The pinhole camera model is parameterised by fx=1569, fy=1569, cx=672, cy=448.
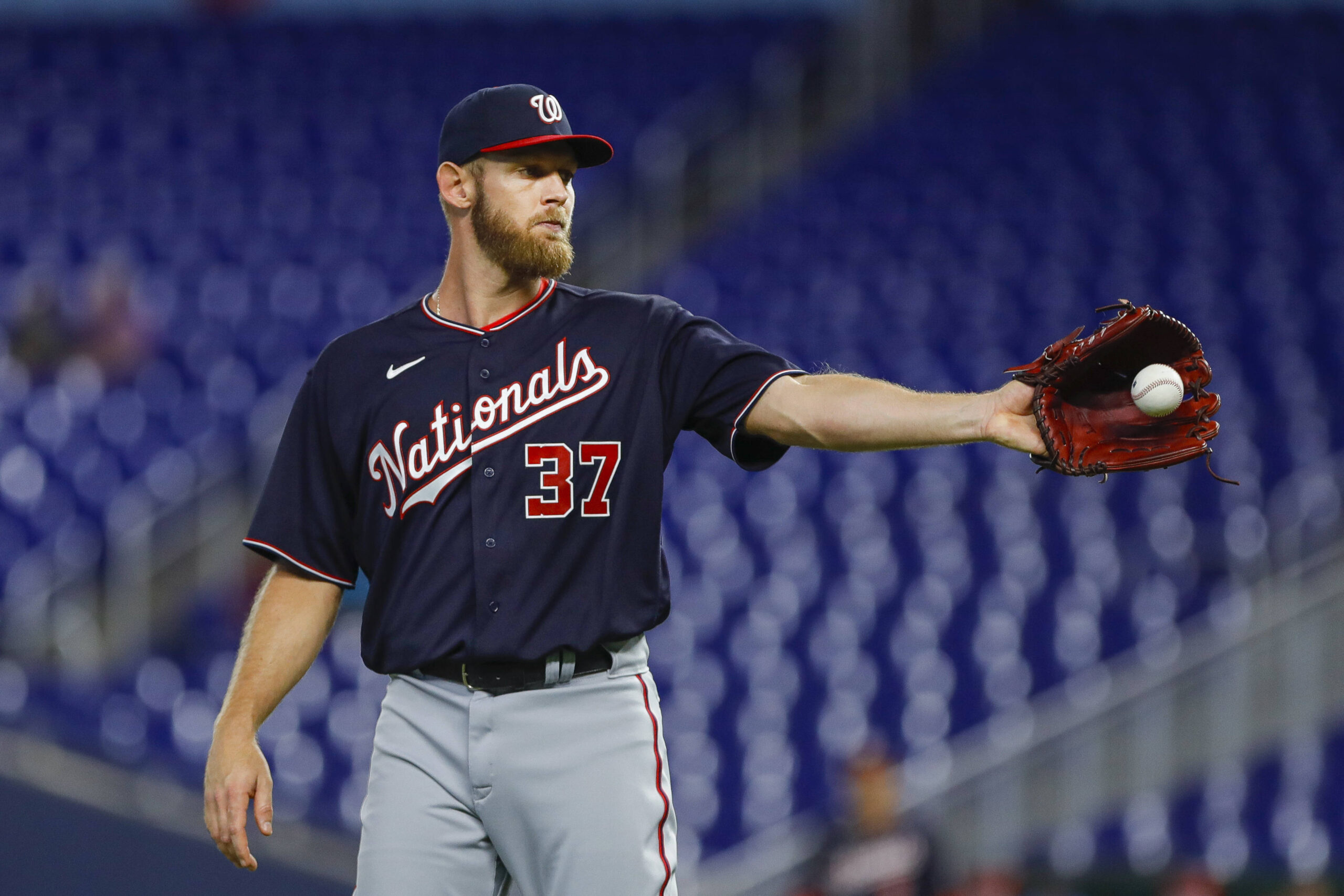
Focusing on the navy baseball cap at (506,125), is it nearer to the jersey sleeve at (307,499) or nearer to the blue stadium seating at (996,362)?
the jersey sleeve at (307,499)

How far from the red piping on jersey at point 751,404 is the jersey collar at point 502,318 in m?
0.38

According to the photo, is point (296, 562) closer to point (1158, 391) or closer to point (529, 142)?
point (529, 142)

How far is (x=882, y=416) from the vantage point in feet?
6.66

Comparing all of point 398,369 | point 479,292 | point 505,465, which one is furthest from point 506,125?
point 505,465

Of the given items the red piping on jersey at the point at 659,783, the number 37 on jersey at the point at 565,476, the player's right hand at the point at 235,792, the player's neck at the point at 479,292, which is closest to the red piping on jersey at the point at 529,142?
the player's neck at the point at 479,292

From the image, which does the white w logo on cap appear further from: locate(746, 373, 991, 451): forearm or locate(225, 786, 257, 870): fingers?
locate(225, 786, 257, 870): fingers

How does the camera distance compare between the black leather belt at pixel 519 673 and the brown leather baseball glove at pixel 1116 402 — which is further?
the black leather belt at pixel 519 673

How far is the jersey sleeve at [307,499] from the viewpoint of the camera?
2322 millimetres

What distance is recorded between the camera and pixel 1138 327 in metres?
1.94

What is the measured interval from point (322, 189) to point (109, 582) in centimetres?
433

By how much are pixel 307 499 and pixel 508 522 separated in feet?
1.13

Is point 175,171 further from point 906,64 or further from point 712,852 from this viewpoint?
point 712,852

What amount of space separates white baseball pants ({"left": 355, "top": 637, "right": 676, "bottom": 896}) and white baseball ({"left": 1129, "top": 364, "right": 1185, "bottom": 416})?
81cm

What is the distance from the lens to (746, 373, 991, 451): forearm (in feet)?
6.48
